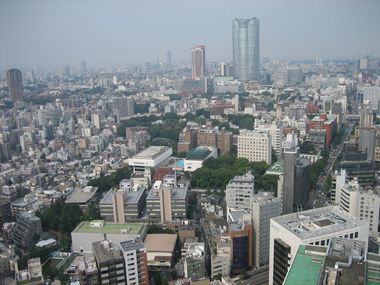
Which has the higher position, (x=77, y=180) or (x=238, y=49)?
(x=238, y=49)

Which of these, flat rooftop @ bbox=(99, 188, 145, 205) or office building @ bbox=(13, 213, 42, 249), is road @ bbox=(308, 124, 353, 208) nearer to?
flat rooftop @ bbox=(99, 188, 145, 205)

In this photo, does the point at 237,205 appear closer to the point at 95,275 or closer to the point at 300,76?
the point at 95,275

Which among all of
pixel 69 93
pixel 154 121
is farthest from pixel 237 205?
pixel 69 93

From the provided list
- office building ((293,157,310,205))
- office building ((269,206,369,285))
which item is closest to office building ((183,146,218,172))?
office building ((293,157,310,205))

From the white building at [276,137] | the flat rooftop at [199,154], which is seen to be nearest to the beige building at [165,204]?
the flat rooftop at [199,154]

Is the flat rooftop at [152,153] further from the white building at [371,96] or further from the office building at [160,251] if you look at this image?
the white building at [371,96]

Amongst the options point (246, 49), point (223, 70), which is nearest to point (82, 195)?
point (246, 49)
